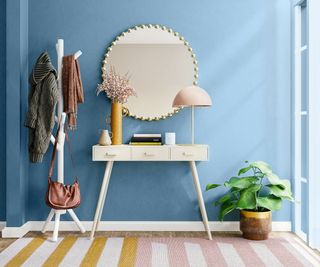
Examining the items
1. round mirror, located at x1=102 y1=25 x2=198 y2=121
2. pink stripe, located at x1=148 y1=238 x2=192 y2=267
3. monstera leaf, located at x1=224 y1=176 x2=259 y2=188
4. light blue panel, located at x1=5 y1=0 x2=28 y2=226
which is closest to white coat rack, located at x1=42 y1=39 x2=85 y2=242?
light blue panel, located at x1=5 y1=0 x2=28 y2=226

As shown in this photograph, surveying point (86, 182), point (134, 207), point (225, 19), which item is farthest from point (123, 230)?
point (225, 19)

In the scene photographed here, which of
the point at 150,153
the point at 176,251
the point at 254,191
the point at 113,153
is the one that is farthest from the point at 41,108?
the point at 254,191

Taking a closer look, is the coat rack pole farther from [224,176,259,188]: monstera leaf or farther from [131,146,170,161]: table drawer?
[224,176,259,188]: monstera leaf

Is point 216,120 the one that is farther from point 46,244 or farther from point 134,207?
point 46,244

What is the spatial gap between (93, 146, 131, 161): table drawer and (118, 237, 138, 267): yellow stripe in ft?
2.34

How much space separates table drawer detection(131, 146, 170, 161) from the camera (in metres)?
3.83

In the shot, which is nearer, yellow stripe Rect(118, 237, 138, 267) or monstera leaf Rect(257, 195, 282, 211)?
yellow stripe Rect(118, 237, 138, 267)

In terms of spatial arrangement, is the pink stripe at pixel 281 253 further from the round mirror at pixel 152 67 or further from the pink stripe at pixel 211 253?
the round mirror at pixel 152 67

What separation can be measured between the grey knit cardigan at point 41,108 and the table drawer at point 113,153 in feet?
1.49

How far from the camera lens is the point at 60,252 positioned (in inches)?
134

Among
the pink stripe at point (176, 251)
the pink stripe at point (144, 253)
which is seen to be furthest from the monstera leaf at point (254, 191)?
the pink stripe at point (144, 253)

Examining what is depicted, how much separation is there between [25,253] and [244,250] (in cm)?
173

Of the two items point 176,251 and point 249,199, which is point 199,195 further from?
point 176,251

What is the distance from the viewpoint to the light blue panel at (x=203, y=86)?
4.18m
